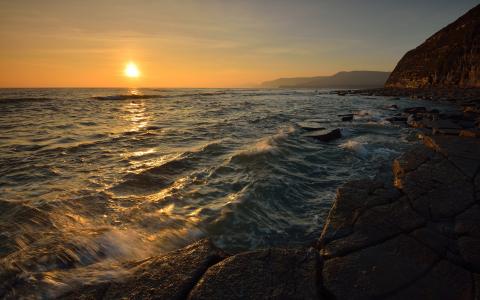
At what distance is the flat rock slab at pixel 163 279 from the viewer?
2436 millimetres

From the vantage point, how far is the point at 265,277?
2537 mm

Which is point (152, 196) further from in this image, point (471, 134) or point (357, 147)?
point (471, 134)

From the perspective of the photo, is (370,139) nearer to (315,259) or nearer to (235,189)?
(235,189)

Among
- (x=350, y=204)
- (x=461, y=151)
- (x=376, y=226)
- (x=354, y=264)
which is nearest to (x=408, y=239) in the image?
(x=376, y=226)

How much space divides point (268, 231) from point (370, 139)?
323 inches

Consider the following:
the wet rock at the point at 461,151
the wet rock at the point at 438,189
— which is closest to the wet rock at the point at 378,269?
the wet rock at the point at 438,189

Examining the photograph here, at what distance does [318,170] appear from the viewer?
729 cm

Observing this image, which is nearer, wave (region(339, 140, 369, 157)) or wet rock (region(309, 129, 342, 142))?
wave (region(339, 140, 369, 157))

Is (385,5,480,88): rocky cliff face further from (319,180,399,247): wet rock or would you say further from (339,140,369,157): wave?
(319,180,399,247): wet rock

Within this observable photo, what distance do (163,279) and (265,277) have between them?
98 cm

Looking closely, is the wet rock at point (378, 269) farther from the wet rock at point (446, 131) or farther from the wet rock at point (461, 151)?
the wet rock at point (446, 131)

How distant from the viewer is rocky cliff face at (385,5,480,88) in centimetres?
4016

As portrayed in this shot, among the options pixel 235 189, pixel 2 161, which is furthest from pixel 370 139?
pixel 2 161

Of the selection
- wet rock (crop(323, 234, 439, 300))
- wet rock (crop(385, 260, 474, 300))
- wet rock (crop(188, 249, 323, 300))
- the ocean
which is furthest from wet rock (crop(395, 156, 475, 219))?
wet rock (crop(188, 249, 323, 300))
